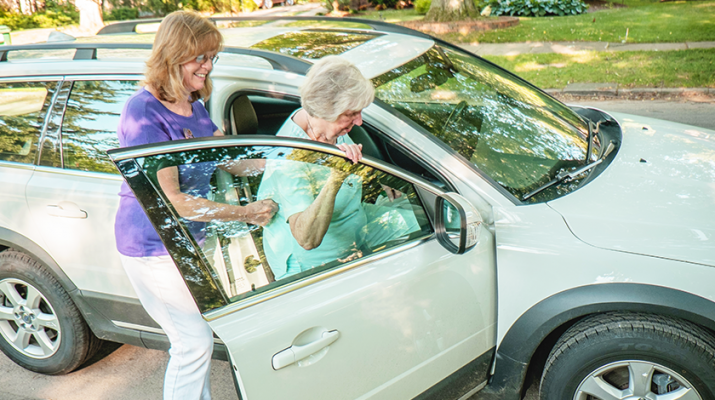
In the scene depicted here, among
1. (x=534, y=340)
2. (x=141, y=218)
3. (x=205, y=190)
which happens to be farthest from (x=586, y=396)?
(x=141, y=218)

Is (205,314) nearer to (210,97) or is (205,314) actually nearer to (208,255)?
(208,255)

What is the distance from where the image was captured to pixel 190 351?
7.07 ft

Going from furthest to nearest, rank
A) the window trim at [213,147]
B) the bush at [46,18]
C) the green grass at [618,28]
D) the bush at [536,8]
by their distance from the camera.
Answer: the bush at [46,18] < the bush at [536,8] < the green grass at [618,28] < the window trim at [213,147]

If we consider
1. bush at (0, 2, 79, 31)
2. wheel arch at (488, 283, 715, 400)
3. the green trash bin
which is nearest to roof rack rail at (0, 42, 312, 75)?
wheel arch at (488, 283, 715, 400)

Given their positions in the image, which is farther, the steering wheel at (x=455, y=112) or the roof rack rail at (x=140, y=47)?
the steering wheel at (x=455, y=112)

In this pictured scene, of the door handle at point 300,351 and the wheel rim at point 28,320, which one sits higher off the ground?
the door handle at point 300,351

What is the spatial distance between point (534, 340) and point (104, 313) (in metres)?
2.03

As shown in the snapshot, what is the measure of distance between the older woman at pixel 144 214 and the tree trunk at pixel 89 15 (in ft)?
55.5

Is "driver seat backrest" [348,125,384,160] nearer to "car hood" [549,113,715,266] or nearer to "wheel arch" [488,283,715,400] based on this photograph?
"car hood" [549,113,715,266]

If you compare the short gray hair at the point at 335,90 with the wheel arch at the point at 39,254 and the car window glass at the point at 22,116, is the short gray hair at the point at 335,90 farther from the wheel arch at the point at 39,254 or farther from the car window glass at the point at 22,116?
the wheel arch at the point at 39,254

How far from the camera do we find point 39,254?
2859mm

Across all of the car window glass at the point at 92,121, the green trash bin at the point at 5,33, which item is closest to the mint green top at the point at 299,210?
the car window glass at the point at 92,121

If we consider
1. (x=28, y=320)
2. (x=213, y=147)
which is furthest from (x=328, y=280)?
(x=28, y=320)

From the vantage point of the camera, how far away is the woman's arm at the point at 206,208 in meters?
1.74
